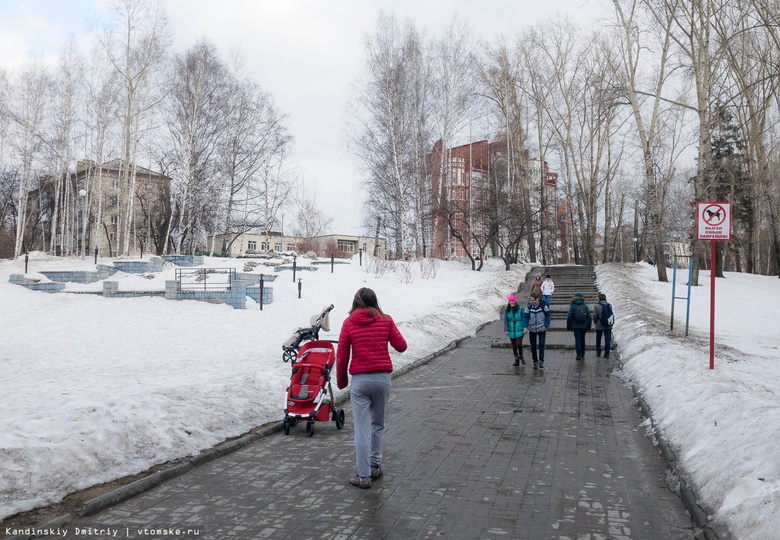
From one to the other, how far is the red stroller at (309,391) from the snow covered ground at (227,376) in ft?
2.33

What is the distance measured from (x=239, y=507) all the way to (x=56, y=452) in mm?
1933

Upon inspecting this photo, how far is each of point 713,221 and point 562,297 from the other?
18497mm

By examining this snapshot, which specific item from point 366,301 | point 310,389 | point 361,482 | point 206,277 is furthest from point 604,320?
point 206,277

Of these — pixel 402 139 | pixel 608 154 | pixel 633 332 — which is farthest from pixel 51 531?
pixel 608 154

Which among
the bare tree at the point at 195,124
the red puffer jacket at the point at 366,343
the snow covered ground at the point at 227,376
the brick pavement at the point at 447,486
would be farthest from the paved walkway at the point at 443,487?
the bare tree at the point at 195,124

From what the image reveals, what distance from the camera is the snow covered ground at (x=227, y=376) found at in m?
5.45

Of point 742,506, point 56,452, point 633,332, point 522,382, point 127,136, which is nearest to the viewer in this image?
point 742,506

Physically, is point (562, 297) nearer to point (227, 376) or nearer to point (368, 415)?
point (227, 376)

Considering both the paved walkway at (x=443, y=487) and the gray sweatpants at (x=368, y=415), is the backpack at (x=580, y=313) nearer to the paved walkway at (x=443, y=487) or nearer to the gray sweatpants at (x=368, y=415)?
the paved walkway at (x=443, y=487)

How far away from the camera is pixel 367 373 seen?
5871 mm

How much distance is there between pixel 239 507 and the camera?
515cm

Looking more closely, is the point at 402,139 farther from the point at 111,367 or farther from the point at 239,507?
the point at 239,507

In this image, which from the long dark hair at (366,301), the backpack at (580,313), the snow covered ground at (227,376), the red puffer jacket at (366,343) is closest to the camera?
the snow covered ground at (227,376)

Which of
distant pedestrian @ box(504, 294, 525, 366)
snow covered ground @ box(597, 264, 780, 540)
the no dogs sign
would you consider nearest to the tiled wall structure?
distant pedestrian @ box(504, 294, 525, 366)
